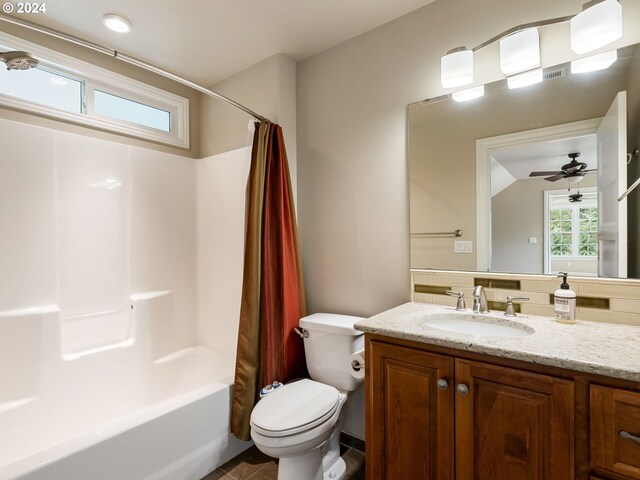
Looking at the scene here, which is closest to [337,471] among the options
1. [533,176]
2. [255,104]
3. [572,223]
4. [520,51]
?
[572,223]

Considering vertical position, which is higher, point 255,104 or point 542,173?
point 255,104

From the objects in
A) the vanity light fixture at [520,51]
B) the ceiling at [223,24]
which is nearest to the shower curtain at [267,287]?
the ceiling at [223,24]

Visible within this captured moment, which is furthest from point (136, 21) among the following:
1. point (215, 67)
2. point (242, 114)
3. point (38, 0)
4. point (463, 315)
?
point (463, 315)

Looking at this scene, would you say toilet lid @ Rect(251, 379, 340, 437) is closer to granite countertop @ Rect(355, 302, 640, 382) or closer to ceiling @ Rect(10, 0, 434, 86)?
granite countertop @ Rect(355, 302, 640, 382)

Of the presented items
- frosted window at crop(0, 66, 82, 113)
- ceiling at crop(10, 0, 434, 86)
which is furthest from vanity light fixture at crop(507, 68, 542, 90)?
frosted window at crop(0, 66, 82, 113)

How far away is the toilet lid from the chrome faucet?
2.57ft

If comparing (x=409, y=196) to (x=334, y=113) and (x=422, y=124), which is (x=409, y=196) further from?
(x=334, y=113)

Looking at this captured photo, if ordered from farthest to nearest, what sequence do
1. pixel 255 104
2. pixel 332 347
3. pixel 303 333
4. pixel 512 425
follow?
pixel 255 104
pixel 303 333
pixel 332 347
pixel 512 425

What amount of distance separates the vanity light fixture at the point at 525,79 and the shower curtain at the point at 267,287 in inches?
49.4

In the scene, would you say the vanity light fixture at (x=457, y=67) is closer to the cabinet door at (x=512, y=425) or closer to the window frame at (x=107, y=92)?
the cabinet door at (x=512, y=425)

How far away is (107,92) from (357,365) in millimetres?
2467

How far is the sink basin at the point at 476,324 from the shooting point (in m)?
1.38

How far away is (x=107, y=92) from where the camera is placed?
7.58 ft

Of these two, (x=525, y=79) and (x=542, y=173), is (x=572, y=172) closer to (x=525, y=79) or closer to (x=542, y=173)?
(x=542, y=173)
